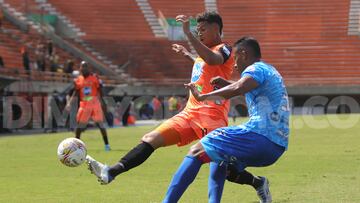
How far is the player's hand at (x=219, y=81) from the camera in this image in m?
7.11

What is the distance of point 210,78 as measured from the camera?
8219mm

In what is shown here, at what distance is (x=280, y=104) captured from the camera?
703 cm

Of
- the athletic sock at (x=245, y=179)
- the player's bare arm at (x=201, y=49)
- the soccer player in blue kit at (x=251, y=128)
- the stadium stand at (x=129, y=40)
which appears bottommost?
the stadium stand at (x=129, y=40)

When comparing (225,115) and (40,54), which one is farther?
(40,54)

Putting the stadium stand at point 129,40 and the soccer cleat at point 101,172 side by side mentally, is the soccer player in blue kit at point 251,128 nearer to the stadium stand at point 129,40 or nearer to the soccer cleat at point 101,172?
the soccer cleat at point 101,172

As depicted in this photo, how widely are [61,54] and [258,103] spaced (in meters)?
39.7

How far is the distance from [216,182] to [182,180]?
0.40m

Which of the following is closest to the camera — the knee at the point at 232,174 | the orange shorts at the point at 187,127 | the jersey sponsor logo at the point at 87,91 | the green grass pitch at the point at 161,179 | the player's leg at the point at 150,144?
the player's leg at the point at 150,144

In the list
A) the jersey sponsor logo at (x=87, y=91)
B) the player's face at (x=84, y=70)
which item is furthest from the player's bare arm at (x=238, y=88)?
the jersey sponsor logo at (x=87, y=91)

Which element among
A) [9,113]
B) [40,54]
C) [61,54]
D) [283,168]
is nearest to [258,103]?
[283,168]

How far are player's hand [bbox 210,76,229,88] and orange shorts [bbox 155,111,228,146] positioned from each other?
743 mm

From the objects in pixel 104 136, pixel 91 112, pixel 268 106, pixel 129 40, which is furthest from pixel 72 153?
pixel 129 40

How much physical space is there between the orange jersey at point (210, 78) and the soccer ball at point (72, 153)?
131cm

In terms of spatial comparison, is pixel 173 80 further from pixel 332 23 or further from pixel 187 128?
pixel 187 128
